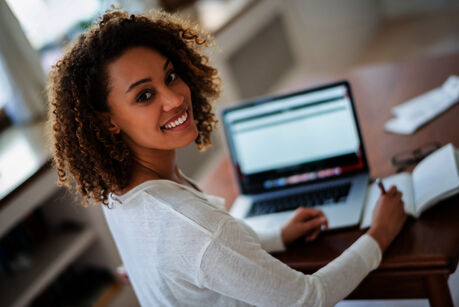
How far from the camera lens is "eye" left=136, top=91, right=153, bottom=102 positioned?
1.16 m

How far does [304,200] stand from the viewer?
1524mm

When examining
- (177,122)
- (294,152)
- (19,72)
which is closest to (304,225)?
(294,152)

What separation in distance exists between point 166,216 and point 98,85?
0.34 meters

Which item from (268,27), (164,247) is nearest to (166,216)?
(164,247)

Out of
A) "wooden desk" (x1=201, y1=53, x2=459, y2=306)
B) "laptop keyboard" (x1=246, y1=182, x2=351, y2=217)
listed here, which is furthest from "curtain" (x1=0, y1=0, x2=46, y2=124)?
"laptop keyboard" (x1=246, y1=182, x2=351, y2=217)

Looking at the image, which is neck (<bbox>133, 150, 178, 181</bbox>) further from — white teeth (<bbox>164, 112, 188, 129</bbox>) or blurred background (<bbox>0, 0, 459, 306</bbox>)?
blurred background (<bbox>0, 0, 459, 306</bbox>)

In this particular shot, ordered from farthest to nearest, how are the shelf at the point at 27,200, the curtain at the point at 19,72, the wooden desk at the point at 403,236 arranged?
the curtain at the point at 19,72 → the shelf at the point at 27,200 → the wooden desk at the point at 403,236

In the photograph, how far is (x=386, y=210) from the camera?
4.00ft

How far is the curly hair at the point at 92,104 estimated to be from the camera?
1142 mm

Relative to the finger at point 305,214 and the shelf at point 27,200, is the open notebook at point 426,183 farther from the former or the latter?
the shelf at point 27,200

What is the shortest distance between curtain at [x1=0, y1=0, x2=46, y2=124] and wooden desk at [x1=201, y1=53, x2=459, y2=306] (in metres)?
1.18

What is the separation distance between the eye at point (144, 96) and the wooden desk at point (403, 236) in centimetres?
53

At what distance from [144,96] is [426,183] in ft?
2.39

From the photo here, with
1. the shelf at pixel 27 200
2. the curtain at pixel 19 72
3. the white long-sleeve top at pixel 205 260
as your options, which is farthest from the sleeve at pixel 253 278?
the curtain at pixel 19 72
